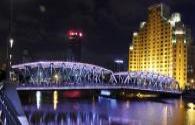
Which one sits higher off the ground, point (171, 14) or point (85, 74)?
point (171, 14)

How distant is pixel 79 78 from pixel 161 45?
163 ft

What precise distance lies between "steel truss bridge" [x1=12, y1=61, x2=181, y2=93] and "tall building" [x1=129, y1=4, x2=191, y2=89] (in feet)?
33.8

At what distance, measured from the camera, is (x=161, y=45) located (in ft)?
479

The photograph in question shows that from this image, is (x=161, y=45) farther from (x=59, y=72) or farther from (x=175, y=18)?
(x=59, y=72)

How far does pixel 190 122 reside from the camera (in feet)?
183

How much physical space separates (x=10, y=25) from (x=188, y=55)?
138 metres

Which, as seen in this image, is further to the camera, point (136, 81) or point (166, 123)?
point (136, 81)

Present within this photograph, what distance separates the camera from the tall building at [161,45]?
135875 mm

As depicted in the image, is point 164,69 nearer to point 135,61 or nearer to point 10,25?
point 135,61

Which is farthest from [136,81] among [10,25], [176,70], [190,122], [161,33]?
[10,25]

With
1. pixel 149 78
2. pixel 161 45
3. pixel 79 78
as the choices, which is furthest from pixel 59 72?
pixel 161 45

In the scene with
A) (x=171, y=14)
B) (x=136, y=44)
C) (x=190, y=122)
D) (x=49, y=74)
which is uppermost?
(x=171, y=14)

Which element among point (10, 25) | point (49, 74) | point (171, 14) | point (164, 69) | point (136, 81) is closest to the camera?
point (10, 25)

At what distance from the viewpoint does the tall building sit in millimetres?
135875
